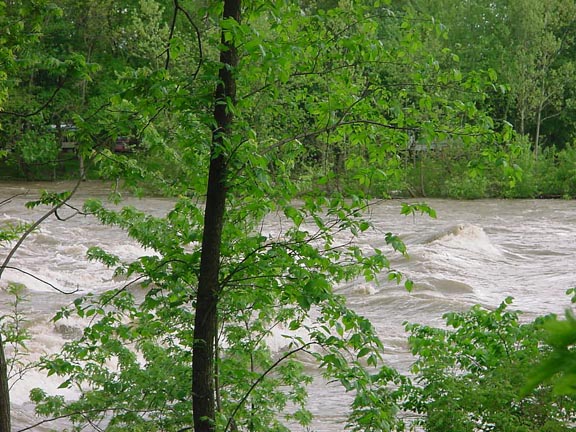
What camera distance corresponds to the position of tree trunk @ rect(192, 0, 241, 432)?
12.1 feet

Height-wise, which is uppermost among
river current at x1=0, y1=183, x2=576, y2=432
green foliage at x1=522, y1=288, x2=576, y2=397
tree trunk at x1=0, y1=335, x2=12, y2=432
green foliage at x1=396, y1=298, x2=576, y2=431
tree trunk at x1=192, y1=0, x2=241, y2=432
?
green foliage at x1=522, y1=288, x2=576, y2=397

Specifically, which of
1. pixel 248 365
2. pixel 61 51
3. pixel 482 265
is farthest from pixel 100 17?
pixel 248 365

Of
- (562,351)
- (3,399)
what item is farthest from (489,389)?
(562,351)

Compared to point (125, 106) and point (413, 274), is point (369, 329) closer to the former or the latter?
point (125, 106)

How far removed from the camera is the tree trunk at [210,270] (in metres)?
3.68

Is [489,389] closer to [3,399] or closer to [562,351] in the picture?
[3,399]

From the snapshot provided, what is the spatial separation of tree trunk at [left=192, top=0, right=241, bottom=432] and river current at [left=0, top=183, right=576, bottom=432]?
5.04 meters

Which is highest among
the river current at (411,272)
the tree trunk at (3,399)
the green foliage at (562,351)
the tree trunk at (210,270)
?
the green foliage at (562,351)

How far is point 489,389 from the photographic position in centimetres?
500

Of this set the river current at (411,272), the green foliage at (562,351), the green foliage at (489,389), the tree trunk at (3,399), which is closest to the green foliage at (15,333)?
the tree trunk at (3,399)

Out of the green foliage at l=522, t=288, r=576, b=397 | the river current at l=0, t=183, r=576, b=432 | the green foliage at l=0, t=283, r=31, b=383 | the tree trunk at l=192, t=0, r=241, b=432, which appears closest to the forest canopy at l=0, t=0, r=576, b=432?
the tree trunk at l=192, t=0, r=241, b=432

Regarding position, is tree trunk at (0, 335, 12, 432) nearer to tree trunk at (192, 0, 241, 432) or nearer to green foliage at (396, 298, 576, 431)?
tree trunk at (192, 0, 241, 432)

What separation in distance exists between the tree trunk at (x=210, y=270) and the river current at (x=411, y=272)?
16.5ft

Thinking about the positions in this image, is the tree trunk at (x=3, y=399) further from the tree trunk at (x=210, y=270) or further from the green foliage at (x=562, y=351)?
the green foliage at (x=562, y=351)
